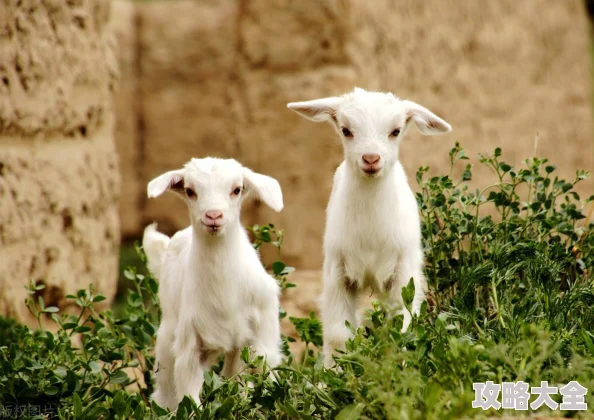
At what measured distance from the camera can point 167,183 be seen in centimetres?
425

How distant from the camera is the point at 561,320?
4086 millimetres

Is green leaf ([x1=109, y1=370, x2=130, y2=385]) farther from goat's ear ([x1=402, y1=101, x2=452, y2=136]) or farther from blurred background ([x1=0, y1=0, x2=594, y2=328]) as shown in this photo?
goat's ear ([x1=402, y1=101, x2=452, y2=136])

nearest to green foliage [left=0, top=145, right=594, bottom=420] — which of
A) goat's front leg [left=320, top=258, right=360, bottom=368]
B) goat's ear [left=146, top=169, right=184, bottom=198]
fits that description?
goat's front leg [left=320, top=258, right=360, bottom=368]

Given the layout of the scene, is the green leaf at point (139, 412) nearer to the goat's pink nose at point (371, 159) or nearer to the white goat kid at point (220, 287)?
the white goat kid at point (220, 287)

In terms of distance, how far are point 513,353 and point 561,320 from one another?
0.49 metres

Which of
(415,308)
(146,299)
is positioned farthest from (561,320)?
(146,299)

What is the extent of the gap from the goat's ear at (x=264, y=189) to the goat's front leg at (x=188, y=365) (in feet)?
2.07

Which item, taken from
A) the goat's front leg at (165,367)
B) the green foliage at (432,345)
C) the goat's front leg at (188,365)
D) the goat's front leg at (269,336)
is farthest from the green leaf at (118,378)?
the goat's front leg at (269,336)

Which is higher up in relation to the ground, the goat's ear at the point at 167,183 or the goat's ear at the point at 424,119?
the goat's ear at the point at 424,119

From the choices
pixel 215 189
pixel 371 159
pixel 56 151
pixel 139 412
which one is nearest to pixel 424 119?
pixel 371 159

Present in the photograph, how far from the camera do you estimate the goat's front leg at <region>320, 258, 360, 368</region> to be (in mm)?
4418

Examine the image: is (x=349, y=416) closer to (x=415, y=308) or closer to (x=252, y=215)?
(x=415, y=308)

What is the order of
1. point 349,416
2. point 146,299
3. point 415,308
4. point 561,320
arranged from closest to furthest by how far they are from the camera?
point 349,416 → point 561,320 → point 415,308 → point 146,299

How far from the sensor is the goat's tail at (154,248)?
503 centimetres
